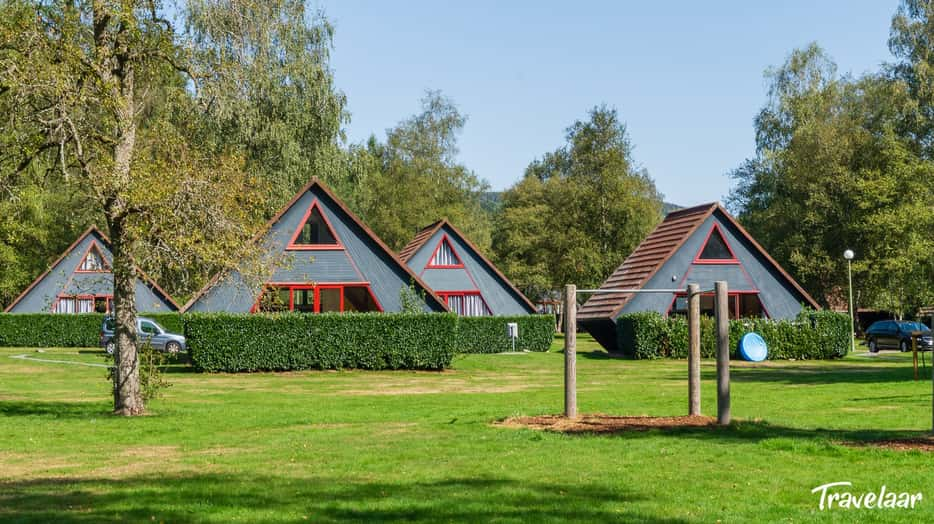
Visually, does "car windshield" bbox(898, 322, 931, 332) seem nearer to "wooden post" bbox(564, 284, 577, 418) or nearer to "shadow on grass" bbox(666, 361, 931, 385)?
"shadow on grass" bbox(666, 361, 931, 385)

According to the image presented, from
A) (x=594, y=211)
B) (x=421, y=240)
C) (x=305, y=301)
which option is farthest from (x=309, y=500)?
(x=594, y=211)

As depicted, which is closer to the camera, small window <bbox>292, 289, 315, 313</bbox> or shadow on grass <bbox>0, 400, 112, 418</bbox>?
shadow on grass <bbox>0, 400, 112, 418</bbox>

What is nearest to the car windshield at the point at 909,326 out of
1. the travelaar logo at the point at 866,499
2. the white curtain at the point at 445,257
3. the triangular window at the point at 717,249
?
the triangular window at the point at 717,249

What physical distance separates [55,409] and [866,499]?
56.0ft

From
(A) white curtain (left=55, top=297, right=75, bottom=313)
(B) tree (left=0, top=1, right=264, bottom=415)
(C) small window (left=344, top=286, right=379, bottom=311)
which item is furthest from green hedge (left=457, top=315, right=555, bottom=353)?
(B) tree (left=0, top=1, right=264, bottom=415)

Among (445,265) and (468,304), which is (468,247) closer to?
(445,265)

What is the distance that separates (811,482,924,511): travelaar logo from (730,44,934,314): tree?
46077mm

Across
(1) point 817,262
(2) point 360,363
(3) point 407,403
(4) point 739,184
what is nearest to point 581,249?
(1) point 817,262

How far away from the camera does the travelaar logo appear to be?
9281mm

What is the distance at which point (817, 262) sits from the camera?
2625 inches

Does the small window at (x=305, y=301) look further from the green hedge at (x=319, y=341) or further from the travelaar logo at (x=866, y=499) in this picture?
the travelaar logo at (x=866, y=499)

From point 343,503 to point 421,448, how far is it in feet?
13.6

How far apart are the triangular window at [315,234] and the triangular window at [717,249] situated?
54.0 ft

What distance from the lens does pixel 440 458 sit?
12.8 m
